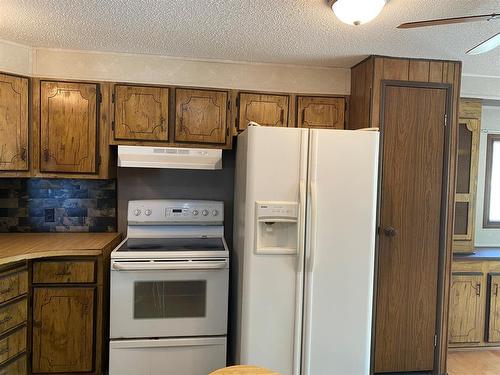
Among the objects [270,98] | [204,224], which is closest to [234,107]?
[270,98]

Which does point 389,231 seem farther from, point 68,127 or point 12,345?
point 12,345

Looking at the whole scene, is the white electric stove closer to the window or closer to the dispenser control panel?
the dispenser control panel

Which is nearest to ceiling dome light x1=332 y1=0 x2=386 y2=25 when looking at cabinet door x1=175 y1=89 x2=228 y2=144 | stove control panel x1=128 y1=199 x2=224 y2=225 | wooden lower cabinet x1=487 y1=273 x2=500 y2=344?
cabinet door x1=175 y1=89 x2=228 y2=144

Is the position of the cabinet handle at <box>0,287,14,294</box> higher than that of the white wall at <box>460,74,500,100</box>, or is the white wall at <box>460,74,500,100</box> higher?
the white wall at <box>460,74,500,100</box>

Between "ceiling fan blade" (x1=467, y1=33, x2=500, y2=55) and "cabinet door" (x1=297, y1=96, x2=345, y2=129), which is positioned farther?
"cabinet door" (x1=297, y1=96, x2=345, y2=129)

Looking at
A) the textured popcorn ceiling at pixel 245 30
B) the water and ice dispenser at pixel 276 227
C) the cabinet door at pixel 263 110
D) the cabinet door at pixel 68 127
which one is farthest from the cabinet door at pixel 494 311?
the cabinet door at pixel 68 127

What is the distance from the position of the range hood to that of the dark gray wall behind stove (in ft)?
1.16

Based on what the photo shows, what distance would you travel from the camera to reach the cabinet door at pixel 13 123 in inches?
89.1

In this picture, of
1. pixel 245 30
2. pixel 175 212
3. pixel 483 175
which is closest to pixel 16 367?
pixel 175 212

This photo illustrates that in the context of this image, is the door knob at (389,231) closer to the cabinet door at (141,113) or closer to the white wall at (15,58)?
the cabinet door at (141,113)

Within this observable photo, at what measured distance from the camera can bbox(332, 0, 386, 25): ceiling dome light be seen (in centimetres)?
145

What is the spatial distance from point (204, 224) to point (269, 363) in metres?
1.15

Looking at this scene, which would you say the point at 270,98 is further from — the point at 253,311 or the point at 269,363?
the point at 269,363

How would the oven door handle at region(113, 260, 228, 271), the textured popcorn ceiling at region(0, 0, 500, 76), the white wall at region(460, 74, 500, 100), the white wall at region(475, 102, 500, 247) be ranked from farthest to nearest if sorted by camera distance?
the white wall at region(475, 102, 500, 247) < the white wall at region(460, 74, 500, 100) < the oven door handle at region(113, 260, 228, 271) < the textured popcorn ceiling at region(0, 0, 500, 76)
